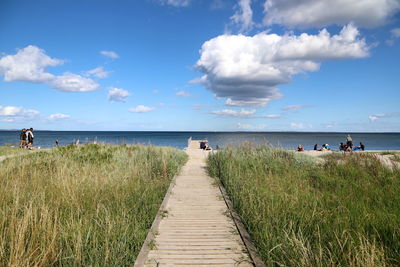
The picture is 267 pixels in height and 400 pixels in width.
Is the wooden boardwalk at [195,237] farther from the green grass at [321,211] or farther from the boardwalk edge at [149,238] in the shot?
the green grass at [321,211]

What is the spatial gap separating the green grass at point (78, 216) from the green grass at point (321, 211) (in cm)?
242

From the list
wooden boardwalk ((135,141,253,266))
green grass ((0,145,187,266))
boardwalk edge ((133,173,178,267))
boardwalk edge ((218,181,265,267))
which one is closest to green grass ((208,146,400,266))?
boardwalk edge ((218,181,265,267))

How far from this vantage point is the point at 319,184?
7.52 m

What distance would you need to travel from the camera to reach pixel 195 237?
14.4 feet

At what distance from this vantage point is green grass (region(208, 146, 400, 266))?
325 centimetres

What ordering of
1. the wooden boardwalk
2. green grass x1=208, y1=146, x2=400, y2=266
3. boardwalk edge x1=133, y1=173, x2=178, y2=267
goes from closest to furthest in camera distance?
1. green grass x1=208, y1=146, x2=400, y2=266
2. boardwalk edge x1=133, y1=173, x2=178, y2=267
3. the wooden boardwalk

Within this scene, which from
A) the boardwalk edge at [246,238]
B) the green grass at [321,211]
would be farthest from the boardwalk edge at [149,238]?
the green grass at [321,211]

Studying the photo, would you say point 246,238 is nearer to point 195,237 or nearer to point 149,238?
point 195,237

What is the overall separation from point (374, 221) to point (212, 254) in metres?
3.29

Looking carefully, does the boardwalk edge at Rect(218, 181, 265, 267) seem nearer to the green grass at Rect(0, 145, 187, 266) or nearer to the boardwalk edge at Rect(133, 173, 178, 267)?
the boardwalk edge at Rect(133, 173, 178, 267)

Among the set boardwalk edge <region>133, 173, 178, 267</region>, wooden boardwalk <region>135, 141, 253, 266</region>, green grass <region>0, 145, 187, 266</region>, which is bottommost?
wooden boardwalk <region>135, 141, 253, 266</region>

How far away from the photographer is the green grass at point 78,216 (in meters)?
3.27

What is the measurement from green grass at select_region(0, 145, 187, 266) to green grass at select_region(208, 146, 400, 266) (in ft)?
7.94

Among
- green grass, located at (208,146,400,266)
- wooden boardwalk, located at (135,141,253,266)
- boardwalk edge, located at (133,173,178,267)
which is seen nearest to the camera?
green grass, located at (208,146,400,266)
